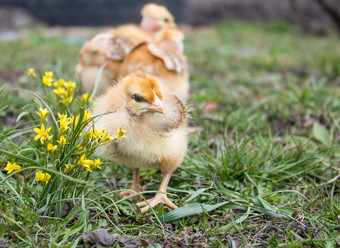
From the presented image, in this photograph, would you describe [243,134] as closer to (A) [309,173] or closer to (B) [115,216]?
(A) [309,173]

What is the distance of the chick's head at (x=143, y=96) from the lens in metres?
2.41

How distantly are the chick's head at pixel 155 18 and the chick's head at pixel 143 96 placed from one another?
260cm

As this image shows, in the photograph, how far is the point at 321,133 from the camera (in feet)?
12.3

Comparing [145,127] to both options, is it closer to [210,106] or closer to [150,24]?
[210,106]

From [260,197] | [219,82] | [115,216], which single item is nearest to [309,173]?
[260,197]

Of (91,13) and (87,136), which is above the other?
(87,136)

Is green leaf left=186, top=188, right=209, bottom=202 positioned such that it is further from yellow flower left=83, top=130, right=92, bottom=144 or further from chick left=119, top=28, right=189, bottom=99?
chick left=119, top=28, right=189, bottom=99

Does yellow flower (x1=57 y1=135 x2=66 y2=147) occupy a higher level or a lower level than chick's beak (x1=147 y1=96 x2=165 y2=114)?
lower

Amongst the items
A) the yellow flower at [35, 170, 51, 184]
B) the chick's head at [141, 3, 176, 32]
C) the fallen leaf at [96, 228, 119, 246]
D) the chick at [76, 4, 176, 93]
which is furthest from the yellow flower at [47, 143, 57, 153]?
the chick's head at [141, 3, 176, 32]

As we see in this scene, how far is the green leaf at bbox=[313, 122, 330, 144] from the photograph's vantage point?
144 inches

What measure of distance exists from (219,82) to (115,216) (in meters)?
3.53

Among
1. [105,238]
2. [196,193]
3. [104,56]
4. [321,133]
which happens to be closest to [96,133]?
[105,238]

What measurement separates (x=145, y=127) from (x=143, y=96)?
0.21 metres

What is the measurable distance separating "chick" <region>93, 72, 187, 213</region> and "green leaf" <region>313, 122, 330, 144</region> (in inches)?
64.6
